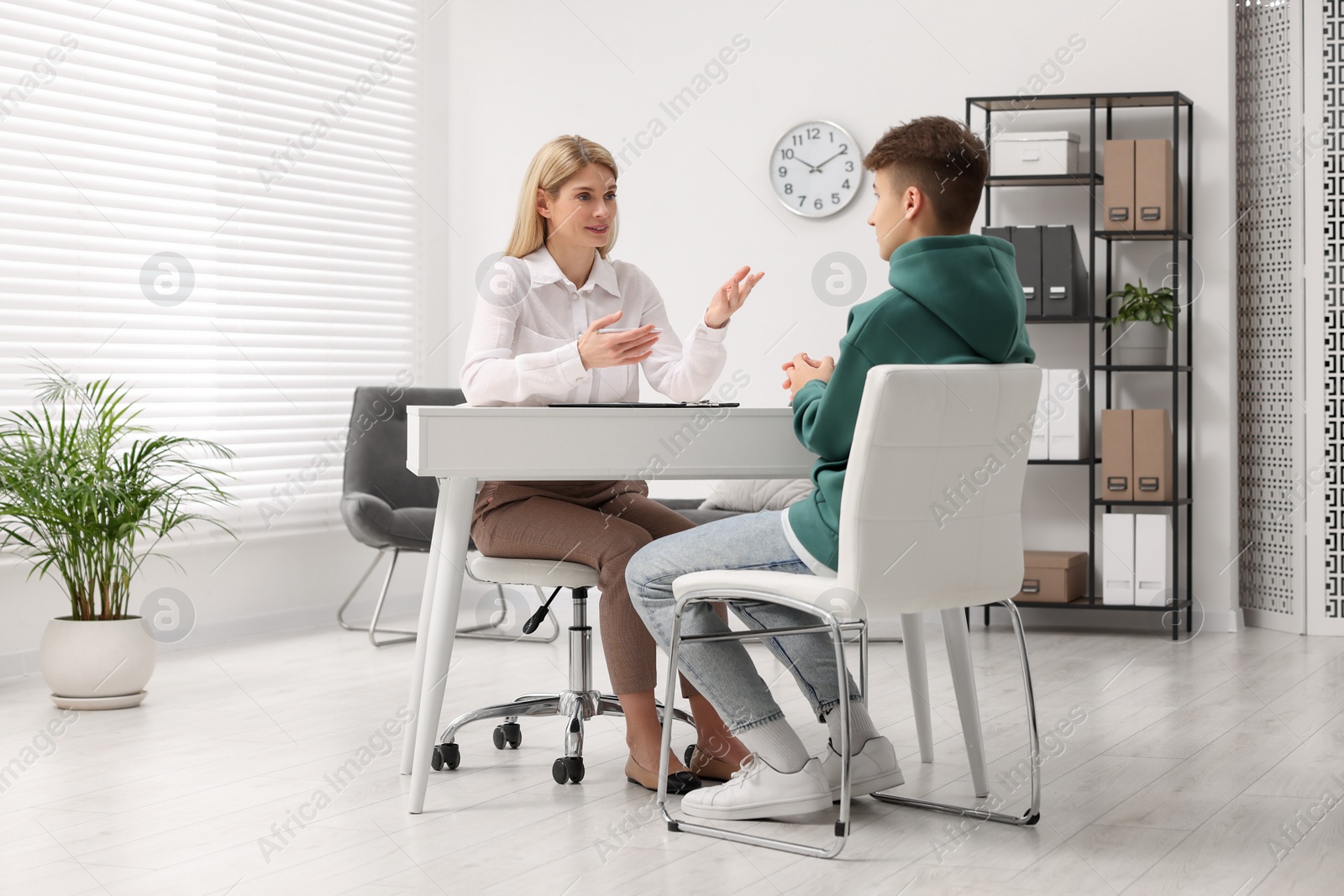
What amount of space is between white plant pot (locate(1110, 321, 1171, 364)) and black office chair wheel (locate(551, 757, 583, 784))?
291cm

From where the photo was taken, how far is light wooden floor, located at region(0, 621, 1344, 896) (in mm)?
2086

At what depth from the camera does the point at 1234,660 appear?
418 cm

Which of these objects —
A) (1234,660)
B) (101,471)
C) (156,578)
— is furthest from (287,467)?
(1234,660)

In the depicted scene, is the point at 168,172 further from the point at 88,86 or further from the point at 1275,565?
the point at 1275,565

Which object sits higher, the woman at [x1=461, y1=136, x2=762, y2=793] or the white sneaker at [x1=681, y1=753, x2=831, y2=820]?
the woman at [x1=461, y1=136, x2=762, y2=793]

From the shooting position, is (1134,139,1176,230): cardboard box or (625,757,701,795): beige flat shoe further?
(1134,139,1176,230): cardboard box

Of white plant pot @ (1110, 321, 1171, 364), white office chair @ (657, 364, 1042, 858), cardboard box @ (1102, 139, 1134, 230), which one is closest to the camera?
white office chair @ (657, 364, 1042, 858)

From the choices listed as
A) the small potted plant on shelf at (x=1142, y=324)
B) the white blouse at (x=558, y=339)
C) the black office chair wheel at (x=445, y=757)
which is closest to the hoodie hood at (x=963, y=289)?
the white blouse at (x=558, y=339)

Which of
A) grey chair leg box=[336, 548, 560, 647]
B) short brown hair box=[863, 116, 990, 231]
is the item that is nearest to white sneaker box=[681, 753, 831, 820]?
short brown hair box=[863, 116, 990, 231]

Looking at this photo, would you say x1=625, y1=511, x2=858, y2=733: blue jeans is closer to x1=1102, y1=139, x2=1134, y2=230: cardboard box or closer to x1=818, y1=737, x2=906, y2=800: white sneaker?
x1=818, y1=737, x2=906, y2=800: white sneaker

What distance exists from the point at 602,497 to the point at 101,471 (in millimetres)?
1543

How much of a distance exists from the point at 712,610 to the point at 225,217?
3.04m

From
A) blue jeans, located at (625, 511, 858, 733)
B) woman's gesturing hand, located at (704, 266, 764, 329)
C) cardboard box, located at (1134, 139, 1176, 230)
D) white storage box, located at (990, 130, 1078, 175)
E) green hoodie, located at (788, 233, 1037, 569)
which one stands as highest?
white storage box, located at (990, 130, 1078, 175)

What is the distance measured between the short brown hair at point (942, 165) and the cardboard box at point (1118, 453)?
8.81 ft
